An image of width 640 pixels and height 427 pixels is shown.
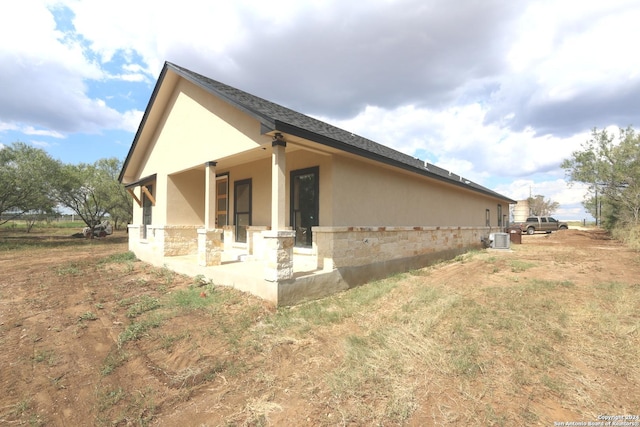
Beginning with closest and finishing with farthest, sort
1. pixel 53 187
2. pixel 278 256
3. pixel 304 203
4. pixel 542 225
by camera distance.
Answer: pixel 278 256 → pixel 304 203 → pixel 53 187 → pixel 542 225

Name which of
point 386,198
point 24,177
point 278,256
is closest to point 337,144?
point 278,256

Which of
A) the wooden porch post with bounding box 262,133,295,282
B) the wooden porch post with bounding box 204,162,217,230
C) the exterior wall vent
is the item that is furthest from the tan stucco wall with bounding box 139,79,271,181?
the exterior wall vent

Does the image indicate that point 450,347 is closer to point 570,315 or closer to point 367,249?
point 570,315

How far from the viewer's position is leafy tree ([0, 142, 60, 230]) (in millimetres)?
18014

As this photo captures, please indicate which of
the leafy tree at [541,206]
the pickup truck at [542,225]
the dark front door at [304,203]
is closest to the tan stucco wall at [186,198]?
the dark front door at [304,203]

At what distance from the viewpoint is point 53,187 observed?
21.4 m

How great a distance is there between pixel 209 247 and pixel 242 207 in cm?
262

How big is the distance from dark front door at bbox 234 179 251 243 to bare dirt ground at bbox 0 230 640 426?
325 cm

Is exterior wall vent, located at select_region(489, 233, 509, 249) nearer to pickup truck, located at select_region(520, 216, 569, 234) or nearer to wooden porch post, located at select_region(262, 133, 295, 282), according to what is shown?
wooden porch post, located at select_region(262, 133, 295, 282)

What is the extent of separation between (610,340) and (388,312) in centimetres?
292

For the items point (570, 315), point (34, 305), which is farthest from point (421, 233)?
point (34, 305)

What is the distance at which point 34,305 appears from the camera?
5.96 m

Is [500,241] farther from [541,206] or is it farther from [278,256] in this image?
[541,206]

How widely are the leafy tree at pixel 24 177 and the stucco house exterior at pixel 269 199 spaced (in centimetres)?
1214
